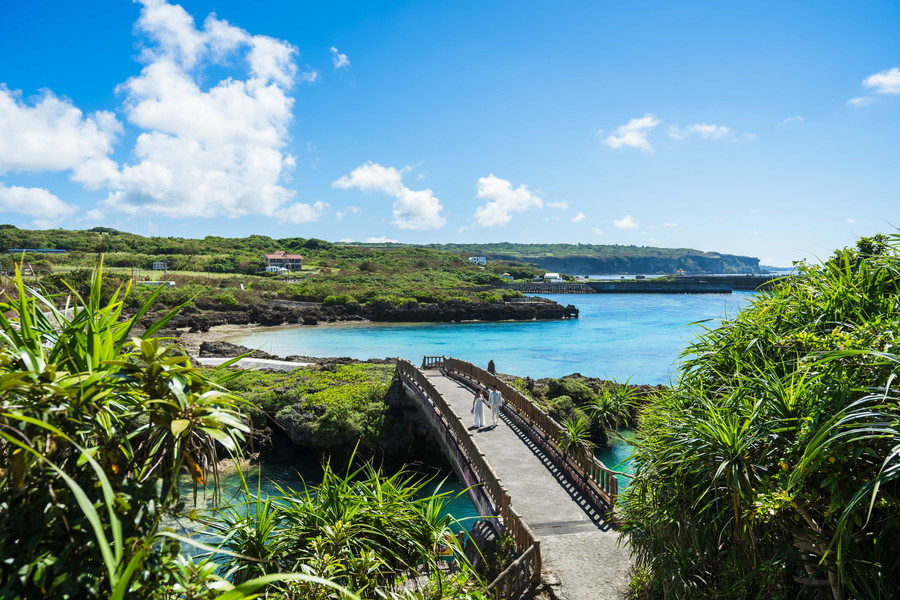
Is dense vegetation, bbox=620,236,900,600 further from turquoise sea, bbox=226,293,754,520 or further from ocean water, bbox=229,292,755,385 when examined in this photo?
turquoise sea, bbox=226,293,754,520

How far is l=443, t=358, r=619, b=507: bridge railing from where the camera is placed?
1117cm

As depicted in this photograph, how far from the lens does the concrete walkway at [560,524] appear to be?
874 cm

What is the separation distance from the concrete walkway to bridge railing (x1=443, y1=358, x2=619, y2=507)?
1.05ft

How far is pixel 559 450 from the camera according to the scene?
43.9 feet

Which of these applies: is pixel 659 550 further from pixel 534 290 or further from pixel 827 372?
pixel 534 290

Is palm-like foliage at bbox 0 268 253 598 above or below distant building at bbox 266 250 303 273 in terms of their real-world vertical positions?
below

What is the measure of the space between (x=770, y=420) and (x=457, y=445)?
10617 millimetres

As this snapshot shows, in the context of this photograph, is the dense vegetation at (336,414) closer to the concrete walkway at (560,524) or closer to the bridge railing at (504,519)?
the bridge railing at (504,519)

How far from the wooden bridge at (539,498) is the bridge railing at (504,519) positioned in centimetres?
2

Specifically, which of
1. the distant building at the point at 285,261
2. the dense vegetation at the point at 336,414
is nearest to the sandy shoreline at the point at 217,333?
the dense vegetation at the point at 336,414

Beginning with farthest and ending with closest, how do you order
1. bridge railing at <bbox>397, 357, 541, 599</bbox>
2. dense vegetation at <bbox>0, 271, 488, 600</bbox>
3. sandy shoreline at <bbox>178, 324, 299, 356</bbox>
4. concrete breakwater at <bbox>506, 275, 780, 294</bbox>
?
concrete breakwater at <bbox>506, 275, 780, 294</bbox>, sandy shoreline at <bbox>178, 324, 299, 356</bbox>, bridge railing at <bbox>397, 357, 541, 599</bbox>, dense vegetation at <bbox>0, 271, 488, 600</bbox>

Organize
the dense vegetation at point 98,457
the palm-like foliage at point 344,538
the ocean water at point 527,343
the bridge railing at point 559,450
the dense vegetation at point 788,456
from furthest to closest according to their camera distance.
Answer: the ocean water at point 527,343 → the bridge railing at point 559,450 → the palm-like foliage at point 344,538 → the dense vegetation at point 788,456 → the dense vegetation at point 98,457

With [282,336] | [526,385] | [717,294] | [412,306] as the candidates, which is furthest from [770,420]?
[717,294]

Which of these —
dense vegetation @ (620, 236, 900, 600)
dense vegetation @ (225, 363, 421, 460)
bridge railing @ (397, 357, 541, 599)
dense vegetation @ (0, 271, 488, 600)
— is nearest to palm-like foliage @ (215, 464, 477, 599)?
dense vegetation @ (0, 271, 488, 600)
